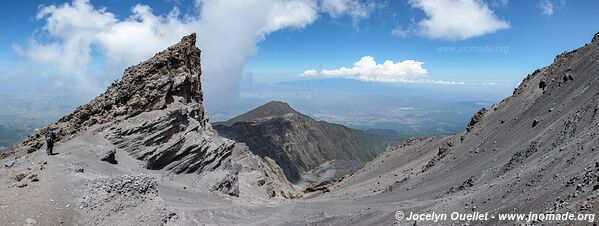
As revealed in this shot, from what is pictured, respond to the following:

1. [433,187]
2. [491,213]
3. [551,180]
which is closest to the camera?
[491,213]

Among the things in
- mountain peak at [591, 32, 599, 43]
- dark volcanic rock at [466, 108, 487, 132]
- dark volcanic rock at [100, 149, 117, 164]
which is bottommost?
dark volcanic rock at [100, 149, 117, 164]

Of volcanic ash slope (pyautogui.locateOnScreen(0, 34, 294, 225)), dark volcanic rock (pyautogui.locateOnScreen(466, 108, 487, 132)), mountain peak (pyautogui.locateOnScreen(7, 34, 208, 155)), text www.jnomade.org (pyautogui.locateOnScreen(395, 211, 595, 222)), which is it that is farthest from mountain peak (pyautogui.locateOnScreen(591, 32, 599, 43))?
mountain peak (pyautogui.locateOnScreen(7, 34, 208, 155))

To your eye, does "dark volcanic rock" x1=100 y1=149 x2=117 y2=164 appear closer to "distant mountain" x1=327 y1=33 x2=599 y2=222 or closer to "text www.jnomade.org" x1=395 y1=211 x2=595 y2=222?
"distant mountain" x1=327 y1=33 x2=599 y2=222

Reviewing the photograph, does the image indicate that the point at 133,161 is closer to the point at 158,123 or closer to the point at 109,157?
the point at 109,157

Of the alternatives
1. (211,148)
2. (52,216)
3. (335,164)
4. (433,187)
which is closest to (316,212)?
(433,187)

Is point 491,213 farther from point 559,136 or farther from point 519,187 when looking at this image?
point 559,136

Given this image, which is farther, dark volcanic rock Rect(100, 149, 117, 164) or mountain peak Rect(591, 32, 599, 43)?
mountain peak Rect(591, 32, 599, 43)

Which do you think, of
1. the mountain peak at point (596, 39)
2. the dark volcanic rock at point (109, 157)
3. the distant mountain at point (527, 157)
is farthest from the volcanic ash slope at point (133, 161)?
the mountain peak at point (596, 39)

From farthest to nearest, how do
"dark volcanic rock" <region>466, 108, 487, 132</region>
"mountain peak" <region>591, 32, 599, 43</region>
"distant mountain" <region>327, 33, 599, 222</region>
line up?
"dark volcanic rock" <region>466, 108, 487, 132</region>
"mountain peak" <region>591, 32, 599, 43</region>
"distant mountain" <region>327, 33, 599, 222</region>

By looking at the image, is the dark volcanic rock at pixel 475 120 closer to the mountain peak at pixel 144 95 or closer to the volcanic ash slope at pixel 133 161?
the volcanic ash slope at pixel 133 161

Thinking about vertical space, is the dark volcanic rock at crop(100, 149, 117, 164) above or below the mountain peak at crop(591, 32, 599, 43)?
below

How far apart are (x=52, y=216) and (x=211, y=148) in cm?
2458

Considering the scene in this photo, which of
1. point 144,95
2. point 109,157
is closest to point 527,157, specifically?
point 109,157

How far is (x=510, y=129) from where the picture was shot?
38125mm
